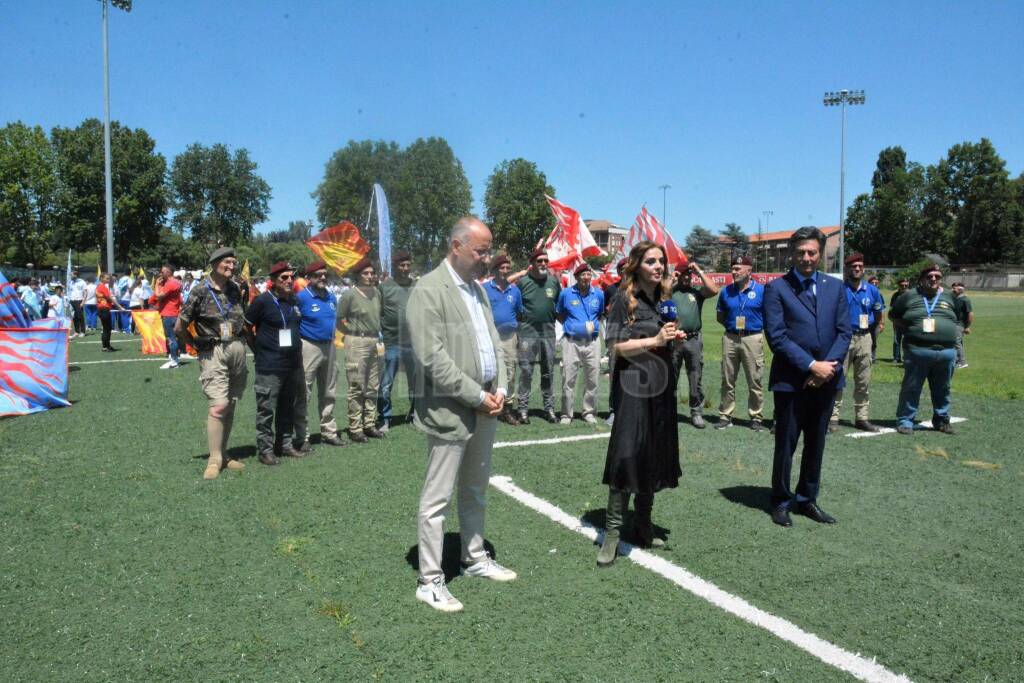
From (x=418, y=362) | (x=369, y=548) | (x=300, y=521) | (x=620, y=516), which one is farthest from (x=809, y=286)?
(x=300, y=521)

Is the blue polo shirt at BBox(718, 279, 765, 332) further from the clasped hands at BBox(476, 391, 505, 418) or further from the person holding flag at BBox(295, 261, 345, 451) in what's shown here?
the clasped hands at BBox(476, 391, 505, 418)

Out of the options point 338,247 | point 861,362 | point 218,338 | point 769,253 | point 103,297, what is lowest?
point 861,362

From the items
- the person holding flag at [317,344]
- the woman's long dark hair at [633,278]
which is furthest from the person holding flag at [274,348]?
the woman's long dark hair at [633,278]

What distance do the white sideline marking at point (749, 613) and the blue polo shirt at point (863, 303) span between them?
205 inches

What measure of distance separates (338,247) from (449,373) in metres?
6.09

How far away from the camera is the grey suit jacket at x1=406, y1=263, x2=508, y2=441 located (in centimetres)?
391

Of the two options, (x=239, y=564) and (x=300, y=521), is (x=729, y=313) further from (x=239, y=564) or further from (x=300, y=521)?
(x=239, y=564)

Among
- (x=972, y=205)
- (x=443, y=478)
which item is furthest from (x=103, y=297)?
(x=972, y=205)

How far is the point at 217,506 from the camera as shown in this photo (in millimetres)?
5953

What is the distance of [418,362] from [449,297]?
41 cm

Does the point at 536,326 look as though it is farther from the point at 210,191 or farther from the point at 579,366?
the point at 210,191

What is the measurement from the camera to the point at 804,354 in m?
5.46

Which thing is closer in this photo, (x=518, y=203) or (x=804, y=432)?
(x=804, y=432)

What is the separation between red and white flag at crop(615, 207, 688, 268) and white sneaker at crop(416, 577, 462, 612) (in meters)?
5.79
